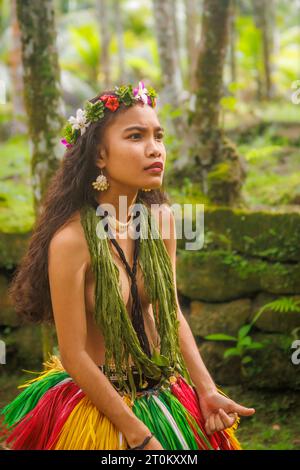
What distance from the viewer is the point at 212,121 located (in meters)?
5.61

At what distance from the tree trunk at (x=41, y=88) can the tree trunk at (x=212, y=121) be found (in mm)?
1373

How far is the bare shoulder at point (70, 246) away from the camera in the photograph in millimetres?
2406

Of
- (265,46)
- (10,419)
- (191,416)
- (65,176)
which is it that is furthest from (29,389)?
(265,46)

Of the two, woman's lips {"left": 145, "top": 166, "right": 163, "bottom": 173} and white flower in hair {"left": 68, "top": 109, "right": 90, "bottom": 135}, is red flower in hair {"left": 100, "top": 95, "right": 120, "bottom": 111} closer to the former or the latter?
white flower in hair {"left": 68, "top": 109, "right": 90, "bottom": 135}

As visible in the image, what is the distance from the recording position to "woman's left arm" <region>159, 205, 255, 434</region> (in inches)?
97.5

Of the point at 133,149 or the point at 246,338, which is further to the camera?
the point at 246,338

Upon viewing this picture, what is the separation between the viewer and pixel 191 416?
8.18 feet

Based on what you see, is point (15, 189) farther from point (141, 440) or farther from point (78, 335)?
point (141, 440)

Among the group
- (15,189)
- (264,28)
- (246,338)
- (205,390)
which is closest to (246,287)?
(246,338)

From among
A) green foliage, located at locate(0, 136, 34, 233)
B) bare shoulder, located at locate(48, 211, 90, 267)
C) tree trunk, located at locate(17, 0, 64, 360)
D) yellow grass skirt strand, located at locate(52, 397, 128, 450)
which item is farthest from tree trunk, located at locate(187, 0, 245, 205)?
yellow grass skirt strand, located at locate(52, 397, 128, 450)

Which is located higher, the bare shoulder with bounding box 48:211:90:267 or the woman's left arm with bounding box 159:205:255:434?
the bare shoulder with bounding box 48:211:90:267

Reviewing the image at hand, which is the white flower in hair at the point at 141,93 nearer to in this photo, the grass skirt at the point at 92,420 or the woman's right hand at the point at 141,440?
the grass skirt at the point at 92,420

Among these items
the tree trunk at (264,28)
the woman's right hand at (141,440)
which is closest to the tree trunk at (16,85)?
the tree trunk at (264,28)

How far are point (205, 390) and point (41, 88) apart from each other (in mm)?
2838
